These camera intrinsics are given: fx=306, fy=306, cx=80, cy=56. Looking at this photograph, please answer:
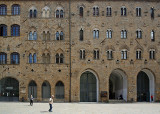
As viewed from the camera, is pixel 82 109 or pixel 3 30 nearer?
pixel 82 109

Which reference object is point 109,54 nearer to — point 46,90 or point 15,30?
point 46,90

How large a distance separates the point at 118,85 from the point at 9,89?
710 inches

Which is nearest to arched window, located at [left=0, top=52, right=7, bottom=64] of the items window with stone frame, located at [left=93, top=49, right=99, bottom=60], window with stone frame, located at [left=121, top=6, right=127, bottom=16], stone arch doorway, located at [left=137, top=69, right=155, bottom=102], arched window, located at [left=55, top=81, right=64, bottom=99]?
arched window, located at [left=55, top=81, right=64, bottom=99]

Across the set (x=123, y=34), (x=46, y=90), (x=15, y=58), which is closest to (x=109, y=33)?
(x=123, y=34)

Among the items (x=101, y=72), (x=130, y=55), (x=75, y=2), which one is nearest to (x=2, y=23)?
(x=75, y=2)

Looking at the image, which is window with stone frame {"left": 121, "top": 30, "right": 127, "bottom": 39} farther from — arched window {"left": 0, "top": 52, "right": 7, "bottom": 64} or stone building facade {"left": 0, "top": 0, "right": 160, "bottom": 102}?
arched window {"left": 0, "top": 52, "right": 7, "bottom": 64}

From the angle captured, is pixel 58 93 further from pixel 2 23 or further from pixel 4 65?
pixel 2 23

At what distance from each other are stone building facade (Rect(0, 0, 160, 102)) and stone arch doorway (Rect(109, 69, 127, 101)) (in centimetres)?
72

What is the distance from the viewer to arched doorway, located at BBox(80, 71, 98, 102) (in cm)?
4606

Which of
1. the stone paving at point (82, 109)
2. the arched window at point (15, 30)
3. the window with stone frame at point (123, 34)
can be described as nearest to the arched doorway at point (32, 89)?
the arched window at point (15, 30)

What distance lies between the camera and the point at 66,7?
46000 millimetres

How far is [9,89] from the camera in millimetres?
45469

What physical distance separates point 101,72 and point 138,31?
8.37 metres

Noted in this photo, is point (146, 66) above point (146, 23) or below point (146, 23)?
below
